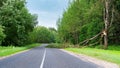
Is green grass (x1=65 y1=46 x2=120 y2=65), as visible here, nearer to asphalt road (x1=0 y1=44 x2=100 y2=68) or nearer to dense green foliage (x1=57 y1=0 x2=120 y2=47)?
asphalt road (x1=0 y1=44 x2=100 y2=68)

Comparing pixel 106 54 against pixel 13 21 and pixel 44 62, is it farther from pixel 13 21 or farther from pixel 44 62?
pixel 13 21

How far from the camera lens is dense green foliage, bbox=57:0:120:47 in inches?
2734

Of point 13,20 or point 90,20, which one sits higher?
point 13,20

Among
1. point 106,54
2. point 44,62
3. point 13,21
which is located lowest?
point 44,62

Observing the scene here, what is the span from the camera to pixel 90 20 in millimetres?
81625

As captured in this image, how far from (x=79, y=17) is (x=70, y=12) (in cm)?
318

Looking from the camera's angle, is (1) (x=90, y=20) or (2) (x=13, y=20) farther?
(2) (x=13, y=20)

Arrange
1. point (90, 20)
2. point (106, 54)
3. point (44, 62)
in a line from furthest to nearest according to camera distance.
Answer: point (90, 20) → point (106, 54) → point (44, 62)

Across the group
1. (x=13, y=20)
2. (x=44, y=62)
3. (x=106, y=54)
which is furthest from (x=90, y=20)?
(x=44, y=62)

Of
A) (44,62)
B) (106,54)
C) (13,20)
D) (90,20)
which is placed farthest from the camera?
(13,20)

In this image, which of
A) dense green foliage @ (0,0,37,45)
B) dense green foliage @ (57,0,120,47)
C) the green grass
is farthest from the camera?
dense green foliage @ (0,0,37,45)

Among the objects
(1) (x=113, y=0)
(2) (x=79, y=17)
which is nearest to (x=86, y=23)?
(2) (x=79, y=17)

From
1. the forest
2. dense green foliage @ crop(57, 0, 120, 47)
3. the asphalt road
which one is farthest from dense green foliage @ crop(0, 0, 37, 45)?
Answer: the asphalt road

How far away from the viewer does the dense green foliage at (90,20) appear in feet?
228
